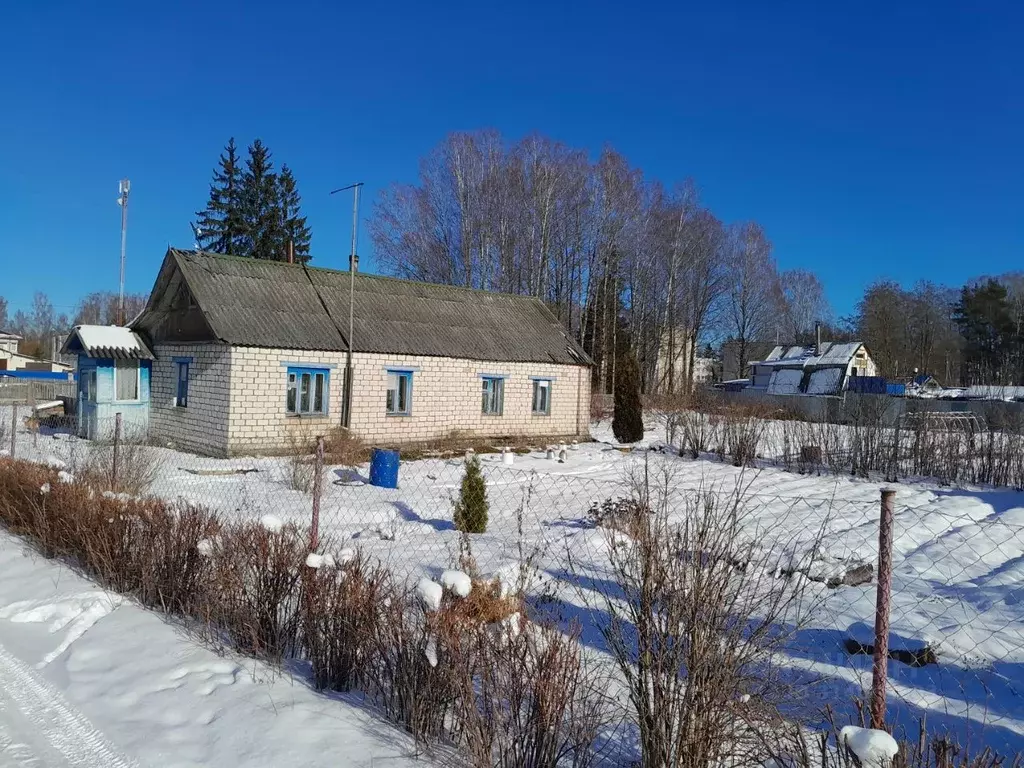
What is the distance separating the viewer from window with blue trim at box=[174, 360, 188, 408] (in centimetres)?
1727

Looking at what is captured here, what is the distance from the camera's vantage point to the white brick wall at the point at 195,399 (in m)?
15.9

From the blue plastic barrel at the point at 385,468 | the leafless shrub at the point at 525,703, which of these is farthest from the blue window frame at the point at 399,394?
the leafless shrub at the point at 525,703

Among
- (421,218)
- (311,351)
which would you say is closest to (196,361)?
(311,351)

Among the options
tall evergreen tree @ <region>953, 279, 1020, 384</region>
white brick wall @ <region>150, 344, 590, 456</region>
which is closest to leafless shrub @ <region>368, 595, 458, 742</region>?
white brick wall @ <region>150, 344, 590, 456</region>

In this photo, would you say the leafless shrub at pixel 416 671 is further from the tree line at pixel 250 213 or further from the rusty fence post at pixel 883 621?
the tree line at pixel 250 213

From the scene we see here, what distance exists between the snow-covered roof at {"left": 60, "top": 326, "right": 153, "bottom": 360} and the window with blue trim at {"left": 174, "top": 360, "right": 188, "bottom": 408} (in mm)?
1224

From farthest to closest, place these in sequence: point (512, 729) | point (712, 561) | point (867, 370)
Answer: point (867, 370) < point (512, 729) < point (712, 561)

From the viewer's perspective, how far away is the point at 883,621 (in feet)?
10.1

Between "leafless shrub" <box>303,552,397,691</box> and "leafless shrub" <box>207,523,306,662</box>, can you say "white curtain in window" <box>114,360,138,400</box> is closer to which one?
"leafless shrub" <box>207,523,306,662</box>

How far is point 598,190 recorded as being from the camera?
36750 mm

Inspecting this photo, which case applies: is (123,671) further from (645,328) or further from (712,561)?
(645,328)

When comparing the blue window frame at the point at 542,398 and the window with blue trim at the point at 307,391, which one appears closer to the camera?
the window with blue trim at the point at 307,391

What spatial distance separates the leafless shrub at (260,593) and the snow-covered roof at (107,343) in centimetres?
1483

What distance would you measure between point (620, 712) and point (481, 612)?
33.6 inches
